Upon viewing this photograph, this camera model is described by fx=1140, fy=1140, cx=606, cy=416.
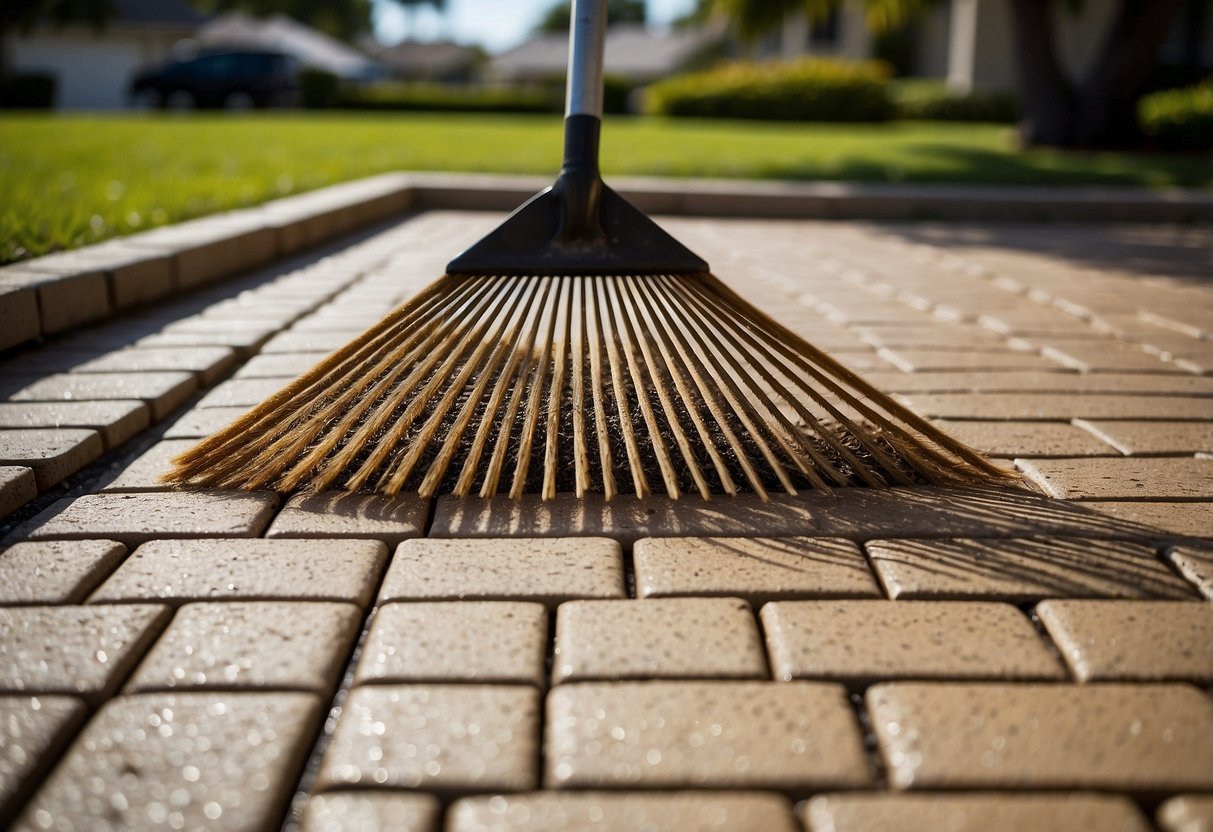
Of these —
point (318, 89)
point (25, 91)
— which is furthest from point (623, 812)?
point (25, 91)

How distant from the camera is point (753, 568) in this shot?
5.45 ft

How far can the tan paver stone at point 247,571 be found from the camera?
1.56 metres

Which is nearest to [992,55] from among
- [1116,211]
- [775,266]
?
[1116,211]

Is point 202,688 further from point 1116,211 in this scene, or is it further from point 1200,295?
point 1116,211

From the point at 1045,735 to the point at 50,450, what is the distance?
5.66 feet

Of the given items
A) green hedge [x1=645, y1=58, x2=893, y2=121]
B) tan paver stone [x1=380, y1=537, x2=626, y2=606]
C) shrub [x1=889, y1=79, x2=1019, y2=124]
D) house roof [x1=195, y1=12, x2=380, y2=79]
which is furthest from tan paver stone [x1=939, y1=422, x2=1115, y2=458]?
house roof [x1=195, y1=12, x2=380, y2=79]

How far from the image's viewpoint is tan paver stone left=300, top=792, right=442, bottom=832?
107 cm

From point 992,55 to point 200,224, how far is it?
19.3 m

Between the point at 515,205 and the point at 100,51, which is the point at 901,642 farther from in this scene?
the point at 100,51

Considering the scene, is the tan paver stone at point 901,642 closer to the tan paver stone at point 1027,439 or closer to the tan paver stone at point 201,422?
the tan paver stone at point 1027,439

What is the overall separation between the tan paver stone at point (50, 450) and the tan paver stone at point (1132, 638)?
1.64 metres

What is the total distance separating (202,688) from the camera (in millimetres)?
1306

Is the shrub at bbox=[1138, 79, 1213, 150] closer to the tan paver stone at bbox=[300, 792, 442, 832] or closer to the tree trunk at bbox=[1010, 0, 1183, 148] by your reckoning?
the tree trunk at bbox=[1010, 0, 1183, 148]

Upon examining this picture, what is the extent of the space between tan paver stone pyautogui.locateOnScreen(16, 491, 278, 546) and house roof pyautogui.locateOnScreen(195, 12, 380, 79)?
32948 millimetres
